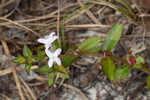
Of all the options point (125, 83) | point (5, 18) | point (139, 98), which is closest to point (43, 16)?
point (5, 18)

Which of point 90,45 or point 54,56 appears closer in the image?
point 54,56

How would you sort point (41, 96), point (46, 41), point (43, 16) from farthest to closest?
point (43, 16)
point (41, 96)
point (46, 41)

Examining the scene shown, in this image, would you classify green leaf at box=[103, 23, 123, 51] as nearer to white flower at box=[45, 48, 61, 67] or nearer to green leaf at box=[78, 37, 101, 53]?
green leaf at box=[78, 37, 101, 53]

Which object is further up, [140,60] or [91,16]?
[91,16]

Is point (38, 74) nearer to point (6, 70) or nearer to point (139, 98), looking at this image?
point (6, 70)

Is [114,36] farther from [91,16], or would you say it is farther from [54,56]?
[54,56]

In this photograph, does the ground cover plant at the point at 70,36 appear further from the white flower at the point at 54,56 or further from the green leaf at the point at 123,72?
the white flower at the point at 54,56

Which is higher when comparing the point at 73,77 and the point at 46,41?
the point at 46,41

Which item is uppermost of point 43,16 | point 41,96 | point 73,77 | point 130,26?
point 43,16

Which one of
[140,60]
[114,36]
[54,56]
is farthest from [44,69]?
[140,60]

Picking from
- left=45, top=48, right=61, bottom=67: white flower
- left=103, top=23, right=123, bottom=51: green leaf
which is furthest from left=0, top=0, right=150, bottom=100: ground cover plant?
left=45, top=48, right=61, bottom=67: white flower

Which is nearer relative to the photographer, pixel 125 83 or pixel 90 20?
pixel 125 83
